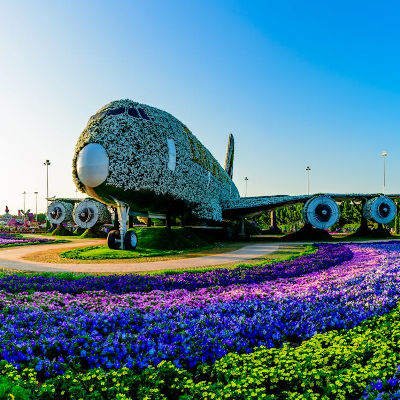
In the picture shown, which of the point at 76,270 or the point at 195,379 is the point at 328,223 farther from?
the point at 195,379

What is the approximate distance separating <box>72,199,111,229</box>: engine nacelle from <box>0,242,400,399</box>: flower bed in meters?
32.6

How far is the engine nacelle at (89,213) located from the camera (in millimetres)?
41625

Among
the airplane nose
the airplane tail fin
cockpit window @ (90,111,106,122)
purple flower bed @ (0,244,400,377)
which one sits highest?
the airplane tail fin

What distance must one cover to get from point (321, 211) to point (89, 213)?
2722cm

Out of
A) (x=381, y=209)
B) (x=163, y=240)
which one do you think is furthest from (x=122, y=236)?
(x=381, y=209)

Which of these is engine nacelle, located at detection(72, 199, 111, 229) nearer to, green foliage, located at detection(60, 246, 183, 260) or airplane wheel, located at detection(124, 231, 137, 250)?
green foliage, located at detection(60, 246, 183, 260)

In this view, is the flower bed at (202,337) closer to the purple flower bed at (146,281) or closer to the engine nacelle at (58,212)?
the purple flower bed at (146,281)

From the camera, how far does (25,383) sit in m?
3.84

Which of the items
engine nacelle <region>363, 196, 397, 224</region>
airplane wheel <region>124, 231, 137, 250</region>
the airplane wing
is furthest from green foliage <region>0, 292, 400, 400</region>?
engine nacelle <region>363, 196, 397, 224</region>

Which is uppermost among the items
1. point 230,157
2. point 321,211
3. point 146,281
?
point 230,157

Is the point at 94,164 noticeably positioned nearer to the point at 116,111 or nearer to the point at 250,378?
the point at 116,111

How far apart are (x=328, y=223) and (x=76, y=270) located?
2139cm

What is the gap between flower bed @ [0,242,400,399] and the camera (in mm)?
3930

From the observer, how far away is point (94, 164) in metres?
16.6
